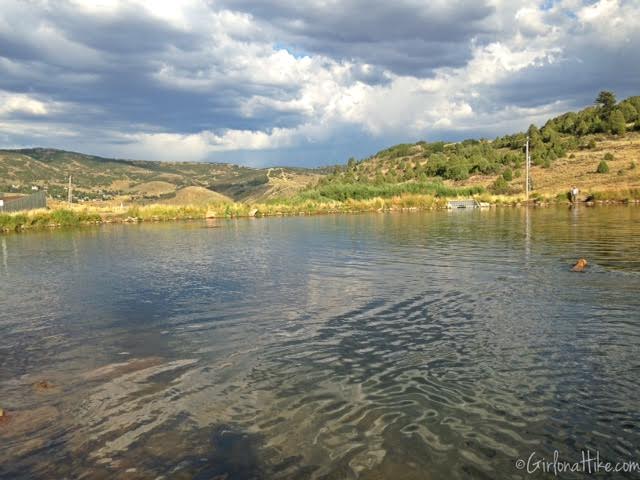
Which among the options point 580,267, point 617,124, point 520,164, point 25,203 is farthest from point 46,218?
point 617,124

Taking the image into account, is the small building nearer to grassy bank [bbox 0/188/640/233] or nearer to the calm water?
grassy bank [bbox 0/188/640/233]

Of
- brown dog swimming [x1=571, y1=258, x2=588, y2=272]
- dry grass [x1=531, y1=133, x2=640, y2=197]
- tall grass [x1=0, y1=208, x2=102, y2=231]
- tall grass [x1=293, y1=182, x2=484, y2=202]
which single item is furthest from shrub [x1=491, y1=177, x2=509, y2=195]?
brown dog swimming [x1=571, y1=258, x2=588, y2=272]

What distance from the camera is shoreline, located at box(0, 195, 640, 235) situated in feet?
159

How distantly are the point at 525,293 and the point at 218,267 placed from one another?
10579 millimetres

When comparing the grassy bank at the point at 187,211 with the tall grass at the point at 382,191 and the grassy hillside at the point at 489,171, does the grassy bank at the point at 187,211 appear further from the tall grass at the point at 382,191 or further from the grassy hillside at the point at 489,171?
the tall grass at the point at 382,191

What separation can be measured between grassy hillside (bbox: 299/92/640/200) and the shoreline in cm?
475

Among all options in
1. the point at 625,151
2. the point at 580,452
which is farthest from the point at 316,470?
the point at 625,151

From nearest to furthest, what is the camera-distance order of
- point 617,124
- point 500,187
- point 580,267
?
point 580,267, point 500,187, point 617,124

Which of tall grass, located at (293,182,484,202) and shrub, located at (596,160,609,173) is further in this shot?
tall grass, located at (293,182,484,202)

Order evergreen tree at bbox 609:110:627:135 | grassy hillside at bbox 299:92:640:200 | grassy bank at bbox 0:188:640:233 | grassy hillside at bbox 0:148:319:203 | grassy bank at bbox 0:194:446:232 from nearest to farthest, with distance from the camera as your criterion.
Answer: grassy bank at bbox 0:194:446:232
grassy bank at bbox 0:188:640:233
grassy hillside at bbox 299:92:640:200
evergreen tree at bbox 609:110:627:135
grassy hillside at bbox 0:148:319:203

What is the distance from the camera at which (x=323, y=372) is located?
7.88 meters

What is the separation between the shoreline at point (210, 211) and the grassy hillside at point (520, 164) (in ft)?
15.6

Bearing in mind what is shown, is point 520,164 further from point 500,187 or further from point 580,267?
point 580,267

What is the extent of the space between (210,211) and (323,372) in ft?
168
